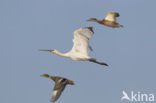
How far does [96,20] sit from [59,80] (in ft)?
18.1

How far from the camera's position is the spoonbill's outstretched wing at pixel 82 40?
53094 millimetres

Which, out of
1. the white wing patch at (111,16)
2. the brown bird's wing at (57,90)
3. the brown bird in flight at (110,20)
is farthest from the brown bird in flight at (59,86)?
the white wing patch at (111,16)

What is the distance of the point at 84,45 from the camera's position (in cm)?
5353

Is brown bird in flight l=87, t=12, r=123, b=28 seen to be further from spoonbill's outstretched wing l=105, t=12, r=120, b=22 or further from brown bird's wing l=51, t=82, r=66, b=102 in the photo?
brown bird's wing l=51, t=82, r=66, b=102

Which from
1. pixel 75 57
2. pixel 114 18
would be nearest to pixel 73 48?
pixel 75 57

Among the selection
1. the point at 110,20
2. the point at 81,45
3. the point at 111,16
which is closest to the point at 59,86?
the point at 81,45

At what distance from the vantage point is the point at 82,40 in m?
53.3

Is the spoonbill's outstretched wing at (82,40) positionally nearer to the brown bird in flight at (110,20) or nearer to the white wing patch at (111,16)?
the brown bird in flight at (110,20)

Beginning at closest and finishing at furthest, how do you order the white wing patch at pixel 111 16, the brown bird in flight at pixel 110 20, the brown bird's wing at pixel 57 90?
Result: the brown bird's wing at pixel 57 90 < the brown bird in flight at pixel 110 20 < the white wing patch at pixel 111 16

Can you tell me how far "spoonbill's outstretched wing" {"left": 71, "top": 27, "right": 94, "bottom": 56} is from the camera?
53.1 m

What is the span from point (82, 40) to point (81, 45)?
0.36 m

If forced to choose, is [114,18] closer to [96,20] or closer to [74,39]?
[96,20]

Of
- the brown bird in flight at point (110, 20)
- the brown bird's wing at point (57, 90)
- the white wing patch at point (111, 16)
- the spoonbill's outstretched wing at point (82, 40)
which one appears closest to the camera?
the spoonbill's outstretched wing at point (82, 40)

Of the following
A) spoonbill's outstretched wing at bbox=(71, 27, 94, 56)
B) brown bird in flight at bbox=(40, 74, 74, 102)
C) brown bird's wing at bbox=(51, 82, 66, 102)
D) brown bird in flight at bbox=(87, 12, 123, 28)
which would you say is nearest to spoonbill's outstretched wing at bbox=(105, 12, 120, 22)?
brown bird in flight at bbox=(87, 12, 123, 28)
